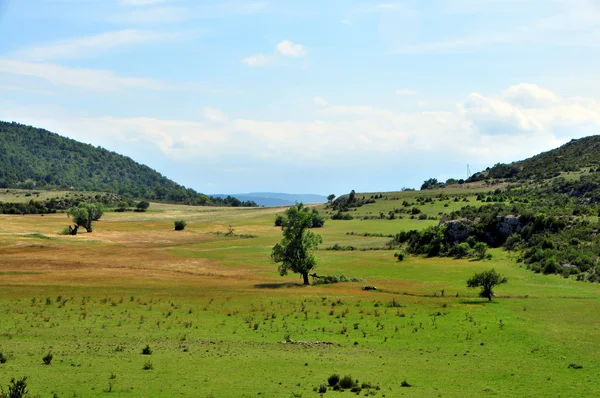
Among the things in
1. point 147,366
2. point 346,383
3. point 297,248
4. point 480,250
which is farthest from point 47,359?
point 480,250

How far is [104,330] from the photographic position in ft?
131

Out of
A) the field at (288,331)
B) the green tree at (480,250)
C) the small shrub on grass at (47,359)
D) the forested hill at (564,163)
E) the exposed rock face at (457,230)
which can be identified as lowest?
the field at (288,331)

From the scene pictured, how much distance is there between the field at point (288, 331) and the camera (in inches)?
1096

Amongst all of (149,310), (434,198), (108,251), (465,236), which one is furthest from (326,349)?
(434,198)

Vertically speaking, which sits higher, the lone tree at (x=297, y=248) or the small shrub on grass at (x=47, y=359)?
the lone tree at (x=297, y=248)

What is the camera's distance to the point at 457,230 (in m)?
98.9

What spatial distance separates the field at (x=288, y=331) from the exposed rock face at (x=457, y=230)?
1056cm

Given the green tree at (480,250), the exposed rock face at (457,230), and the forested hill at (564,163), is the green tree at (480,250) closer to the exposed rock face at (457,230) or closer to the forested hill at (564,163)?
the exposed rock face at (457,230)

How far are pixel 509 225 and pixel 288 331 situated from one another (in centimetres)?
6045

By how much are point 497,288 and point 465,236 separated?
3562cm

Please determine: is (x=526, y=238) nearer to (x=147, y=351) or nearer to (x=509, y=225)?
(x=509, y=225)

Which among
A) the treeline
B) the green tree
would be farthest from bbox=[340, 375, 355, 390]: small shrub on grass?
the green tree

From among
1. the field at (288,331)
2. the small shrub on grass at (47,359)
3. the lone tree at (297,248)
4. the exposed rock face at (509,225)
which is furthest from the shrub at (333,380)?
the exposed rock face at (509,225)

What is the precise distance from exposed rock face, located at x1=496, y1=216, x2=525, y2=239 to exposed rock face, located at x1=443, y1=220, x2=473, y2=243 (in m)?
5.56
